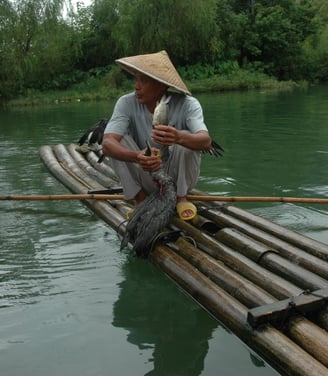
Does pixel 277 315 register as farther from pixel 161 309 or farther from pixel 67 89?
pixel 67 89

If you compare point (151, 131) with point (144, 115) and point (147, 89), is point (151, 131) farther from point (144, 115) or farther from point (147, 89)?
point (147, 89)

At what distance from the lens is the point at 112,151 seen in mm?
3031

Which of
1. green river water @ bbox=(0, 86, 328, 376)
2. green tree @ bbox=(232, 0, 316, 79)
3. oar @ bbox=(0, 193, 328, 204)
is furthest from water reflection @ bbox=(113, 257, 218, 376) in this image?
green tree @ bbox=(232, 0, 316, 79)

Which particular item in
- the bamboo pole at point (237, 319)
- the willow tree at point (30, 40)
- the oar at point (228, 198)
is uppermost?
the willow tree at point (30, 40)

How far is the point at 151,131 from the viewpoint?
3.19 metres

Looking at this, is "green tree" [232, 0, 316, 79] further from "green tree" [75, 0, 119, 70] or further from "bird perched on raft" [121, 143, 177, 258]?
"bird perched on raft" [121, 143, 177, 258]

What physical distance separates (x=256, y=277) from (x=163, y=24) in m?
22.4

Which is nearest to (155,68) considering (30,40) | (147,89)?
(147,89)

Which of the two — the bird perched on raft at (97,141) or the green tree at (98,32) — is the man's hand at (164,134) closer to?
the bird perched on raft at (97,141)

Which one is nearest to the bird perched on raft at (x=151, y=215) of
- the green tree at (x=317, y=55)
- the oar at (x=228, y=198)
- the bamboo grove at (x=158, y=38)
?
the oar at (x=228, y=198)

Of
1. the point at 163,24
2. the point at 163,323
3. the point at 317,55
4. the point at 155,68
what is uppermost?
the point at 163,24

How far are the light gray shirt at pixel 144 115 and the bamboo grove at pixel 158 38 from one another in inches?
729

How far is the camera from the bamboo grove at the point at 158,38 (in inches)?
822

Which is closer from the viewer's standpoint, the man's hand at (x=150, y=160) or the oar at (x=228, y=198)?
the man's hand at (x=150, y=160)
